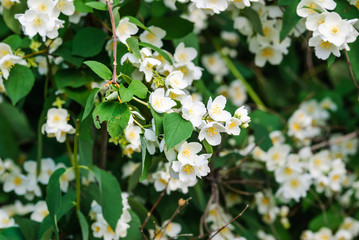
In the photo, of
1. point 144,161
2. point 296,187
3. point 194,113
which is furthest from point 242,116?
point 296,187

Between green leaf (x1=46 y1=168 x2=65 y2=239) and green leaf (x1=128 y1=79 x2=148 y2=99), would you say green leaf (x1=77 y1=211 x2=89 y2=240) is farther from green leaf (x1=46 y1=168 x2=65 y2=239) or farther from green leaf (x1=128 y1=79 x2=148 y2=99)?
green leaf (x1=128 y1=79 x2=148 y2=99)

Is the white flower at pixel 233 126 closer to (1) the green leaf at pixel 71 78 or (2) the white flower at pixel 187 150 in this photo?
(2) the white flower at pixel 187 150

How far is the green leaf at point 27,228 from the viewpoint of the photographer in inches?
64.4

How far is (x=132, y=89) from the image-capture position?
1.18m

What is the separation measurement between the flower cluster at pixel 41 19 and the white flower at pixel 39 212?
69 centimetres

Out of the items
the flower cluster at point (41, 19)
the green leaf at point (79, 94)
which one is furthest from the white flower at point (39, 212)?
the flower cluster at point (41, 19)

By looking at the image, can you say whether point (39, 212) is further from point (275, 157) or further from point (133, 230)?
point (275, 157)

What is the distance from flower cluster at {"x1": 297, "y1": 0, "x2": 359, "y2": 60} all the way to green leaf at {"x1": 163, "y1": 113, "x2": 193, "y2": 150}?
0.48 metres

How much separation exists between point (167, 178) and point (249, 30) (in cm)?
59

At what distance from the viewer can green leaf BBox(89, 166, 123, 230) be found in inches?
56.5

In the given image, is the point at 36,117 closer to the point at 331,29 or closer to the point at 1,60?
the point at 1,60

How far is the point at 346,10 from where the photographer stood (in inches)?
57.1

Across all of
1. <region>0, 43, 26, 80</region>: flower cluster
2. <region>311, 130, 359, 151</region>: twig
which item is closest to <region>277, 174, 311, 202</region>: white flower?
<region>311, 130, 359, 151</region>: twig

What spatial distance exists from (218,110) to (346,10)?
21.0 inches
